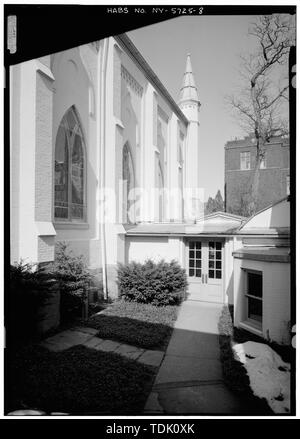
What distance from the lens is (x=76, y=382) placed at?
3379 mm

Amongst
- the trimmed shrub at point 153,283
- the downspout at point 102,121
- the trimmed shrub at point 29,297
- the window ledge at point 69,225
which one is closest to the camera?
the trimmed shrub at point 29,297

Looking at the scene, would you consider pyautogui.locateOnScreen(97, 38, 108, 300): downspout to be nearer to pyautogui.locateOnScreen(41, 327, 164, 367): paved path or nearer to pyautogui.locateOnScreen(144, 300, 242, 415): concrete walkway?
pyautogui.locateOnScreen(41, 327, 164, 367): paved path

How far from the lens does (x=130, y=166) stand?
37.7ft

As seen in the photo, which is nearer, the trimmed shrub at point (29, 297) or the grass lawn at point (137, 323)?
the trimmed shrub at point (29, 297)

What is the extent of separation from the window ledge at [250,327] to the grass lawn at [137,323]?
5.36 feet

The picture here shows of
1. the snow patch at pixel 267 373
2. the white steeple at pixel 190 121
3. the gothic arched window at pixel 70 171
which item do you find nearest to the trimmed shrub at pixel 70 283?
the gothic arched window at pixel 70 171

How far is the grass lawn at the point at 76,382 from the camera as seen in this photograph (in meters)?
2.73

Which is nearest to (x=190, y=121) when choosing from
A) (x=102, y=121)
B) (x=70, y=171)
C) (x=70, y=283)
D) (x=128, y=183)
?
(x=128, y=183)

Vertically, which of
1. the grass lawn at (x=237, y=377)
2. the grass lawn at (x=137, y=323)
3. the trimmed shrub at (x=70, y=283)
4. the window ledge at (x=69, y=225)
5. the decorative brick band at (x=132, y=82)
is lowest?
the grass lawn at (x=137, y=323)

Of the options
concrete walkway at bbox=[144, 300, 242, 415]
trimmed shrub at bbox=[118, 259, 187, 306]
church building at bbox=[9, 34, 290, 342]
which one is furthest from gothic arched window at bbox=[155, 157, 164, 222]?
concrete walkway at bbox=[144, 300, 242, 415]

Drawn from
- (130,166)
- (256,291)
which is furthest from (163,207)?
(256,291)

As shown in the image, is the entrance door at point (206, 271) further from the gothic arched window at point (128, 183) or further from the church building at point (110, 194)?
the gothic arched window at point (128, 183)

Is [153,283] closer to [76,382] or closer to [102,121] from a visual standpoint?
[76,382]

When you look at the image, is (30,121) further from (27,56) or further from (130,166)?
(130,166)
